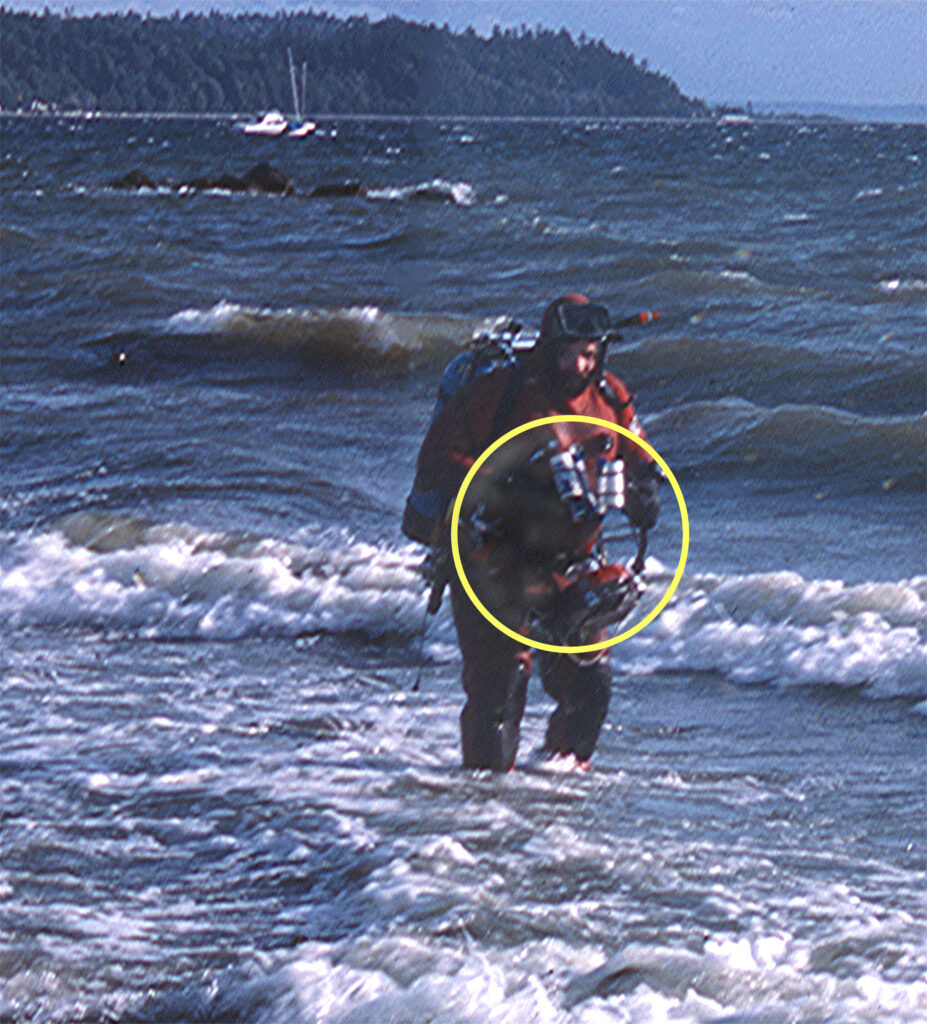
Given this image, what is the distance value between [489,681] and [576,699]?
335 mm

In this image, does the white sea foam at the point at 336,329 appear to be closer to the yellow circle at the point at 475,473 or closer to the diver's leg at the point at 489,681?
the diver's leg at the point at 489,681

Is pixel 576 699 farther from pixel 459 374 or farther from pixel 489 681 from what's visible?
pixel 459 374

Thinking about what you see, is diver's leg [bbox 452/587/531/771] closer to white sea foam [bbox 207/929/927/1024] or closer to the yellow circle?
the yellow circle

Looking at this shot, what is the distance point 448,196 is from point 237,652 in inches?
1235

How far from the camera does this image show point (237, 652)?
8.07 meters

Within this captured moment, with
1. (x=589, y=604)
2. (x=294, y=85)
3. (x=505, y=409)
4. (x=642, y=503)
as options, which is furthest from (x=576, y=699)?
(x=294, y=85)

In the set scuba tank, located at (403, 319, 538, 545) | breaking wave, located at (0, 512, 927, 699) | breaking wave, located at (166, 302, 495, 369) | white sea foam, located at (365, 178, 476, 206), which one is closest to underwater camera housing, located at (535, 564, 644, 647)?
scuba tank, located at (403, 319, 538, 545)

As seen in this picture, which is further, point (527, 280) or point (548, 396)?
point (527, 280)

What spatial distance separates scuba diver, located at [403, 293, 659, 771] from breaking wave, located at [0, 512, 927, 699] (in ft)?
8.93

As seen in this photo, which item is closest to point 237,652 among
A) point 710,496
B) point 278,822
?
point 278,822

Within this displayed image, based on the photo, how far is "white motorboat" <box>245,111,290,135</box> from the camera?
88688 millimetres

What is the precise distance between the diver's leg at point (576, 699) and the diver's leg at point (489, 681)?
104 millimetres

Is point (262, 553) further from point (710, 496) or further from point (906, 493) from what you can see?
point (906, 493)

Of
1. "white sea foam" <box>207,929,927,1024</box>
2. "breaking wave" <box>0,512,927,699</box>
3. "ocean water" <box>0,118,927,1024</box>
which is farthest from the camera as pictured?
"breaking wave" <box>0,512,927,699</box>
